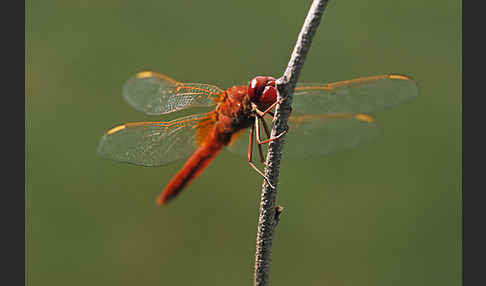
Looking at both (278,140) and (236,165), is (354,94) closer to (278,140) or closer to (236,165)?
(278,140)

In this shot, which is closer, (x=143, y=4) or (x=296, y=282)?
(x=296, y=282)

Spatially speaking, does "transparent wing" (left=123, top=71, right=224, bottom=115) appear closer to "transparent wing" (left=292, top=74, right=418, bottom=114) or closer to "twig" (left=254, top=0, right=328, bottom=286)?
"transparent wing" (left=292, top=74, right=418, bottom=114)

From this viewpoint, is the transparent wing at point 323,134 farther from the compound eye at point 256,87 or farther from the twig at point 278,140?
the twig at point 278,140

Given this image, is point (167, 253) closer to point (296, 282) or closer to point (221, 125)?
point (296, 282)

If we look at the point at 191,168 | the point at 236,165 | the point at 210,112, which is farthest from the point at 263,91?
the point at 236,165

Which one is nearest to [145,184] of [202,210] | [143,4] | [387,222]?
[202,210]

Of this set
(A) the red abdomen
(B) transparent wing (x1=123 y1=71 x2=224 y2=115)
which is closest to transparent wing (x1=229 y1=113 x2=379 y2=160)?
(A) the red abdomen
